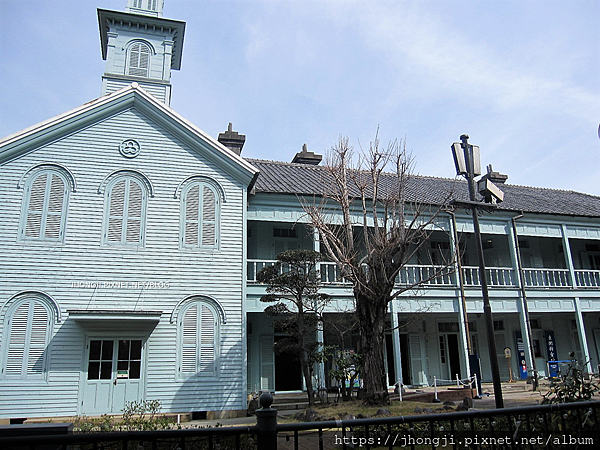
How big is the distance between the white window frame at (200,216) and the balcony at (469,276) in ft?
5.90

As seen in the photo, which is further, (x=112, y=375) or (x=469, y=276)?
(x=469, y=276)

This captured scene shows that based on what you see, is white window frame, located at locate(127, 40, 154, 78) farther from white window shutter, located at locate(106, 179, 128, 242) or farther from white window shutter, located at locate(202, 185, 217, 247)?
white window shutter, located at locate(202, 185, 217, 247)

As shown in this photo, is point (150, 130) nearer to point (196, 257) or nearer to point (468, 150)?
point (196, 257)

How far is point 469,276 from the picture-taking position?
66.0ft

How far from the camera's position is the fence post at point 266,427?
3.99 m

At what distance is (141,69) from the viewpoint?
1784 cm

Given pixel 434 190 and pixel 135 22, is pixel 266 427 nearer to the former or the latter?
pixel 135 22

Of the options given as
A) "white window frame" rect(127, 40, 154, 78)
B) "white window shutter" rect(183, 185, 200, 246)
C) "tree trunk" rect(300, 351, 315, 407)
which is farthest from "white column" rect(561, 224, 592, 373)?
"white window frame" rect(127, 40, 154, 78)

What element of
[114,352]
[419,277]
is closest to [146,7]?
[114,352]

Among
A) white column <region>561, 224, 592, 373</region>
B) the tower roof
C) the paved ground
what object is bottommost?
the paved ground

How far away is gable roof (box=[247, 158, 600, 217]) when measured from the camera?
18.3m

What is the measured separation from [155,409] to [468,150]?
9.80 metres

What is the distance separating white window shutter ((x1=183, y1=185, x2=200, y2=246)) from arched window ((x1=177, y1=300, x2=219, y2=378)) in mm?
1885

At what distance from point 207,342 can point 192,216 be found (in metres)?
3.78
